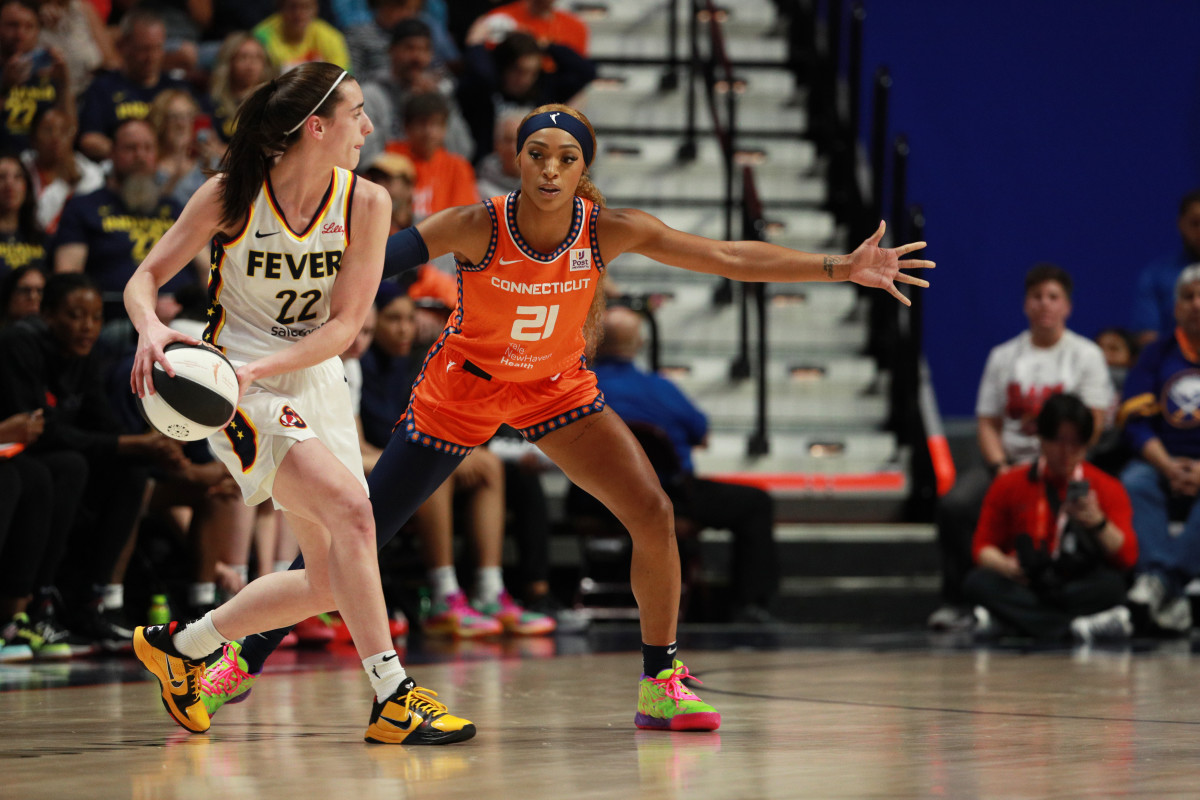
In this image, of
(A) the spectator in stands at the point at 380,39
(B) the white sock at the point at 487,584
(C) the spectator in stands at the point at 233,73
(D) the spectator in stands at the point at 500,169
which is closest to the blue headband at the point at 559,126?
(B) the white sock at the point at 487,584

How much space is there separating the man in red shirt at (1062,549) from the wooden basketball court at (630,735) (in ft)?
3.18

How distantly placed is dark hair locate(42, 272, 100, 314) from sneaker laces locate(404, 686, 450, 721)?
10.3 feet

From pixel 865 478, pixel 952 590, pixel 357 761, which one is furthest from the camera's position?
pixel 865 478

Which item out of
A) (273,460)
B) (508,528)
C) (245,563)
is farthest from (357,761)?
(508,528)

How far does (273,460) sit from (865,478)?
17.7 feet

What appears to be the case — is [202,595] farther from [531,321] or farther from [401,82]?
[401,82]

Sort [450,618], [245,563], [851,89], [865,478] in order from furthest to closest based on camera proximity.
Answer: [851,89] → [865,478] → [450,618] → [245,563]

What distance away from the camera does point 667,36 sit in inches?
430

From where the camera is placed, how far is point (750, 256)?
4.01 meters

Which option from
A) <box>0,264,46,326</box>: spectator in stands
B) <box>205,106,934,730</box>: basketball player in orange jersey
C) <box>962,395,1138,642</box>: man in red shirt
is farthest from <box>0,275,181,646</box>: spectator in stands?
<box>962,395,1138,642</box>: man in red shirt

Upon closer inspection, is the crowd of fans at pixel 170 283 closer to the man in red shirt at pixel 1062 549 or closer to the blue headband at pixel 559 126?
the blue headband at pixel 559 126

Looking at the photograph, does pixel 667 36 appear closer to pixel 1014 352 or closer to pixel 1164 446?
pixel 1014 352

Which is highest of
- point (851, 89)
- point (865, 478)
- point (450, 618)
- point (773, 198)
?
point (851, 89)

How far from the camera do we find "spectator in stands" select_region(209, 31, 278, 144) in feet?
28.3
